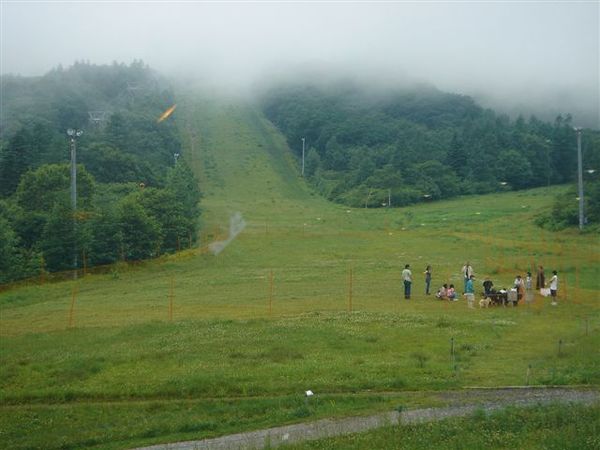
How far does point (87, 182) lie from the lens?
5662cm

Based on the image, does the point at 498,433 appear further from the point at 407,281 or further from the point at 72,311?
the point at 72,311

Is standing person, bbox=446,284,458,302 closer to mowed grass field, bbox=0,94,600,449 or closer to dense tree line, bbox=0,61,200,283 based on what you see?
mowed grass field, bbox=0,94,600,449

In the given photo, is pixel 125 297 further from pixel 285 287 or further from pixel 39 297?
pixel 285 287

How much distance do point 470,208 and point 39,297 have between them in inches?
1922

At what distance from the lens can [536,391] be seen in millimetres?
15164

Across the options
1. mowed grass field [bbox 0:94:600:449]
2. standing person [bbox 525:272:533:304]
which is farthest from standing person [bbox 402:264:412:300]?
standing person [bbox 525:272:533:304]

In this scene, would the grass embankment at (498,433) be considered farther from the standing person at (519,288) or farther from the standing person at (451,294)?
the standing person at (451,294)

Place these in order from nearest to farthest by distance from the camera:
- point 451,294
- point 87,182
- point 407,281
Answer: point 451,294
point 407,281
point 87,182

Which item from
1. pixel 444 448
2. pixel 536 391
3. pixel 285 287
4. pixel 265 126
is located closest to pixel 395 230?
pixel 285 287

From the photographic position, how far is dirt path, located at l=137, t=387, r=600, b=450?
13227 mm

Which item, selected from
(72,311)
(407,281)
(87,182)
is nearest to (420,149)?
(87,182)

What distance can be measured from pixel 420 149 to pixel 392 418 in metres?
88.7

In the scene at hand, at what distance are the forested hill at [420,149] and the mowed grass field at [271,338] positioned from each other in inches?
1485

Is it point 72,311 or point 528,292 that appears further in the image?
point 72,311
